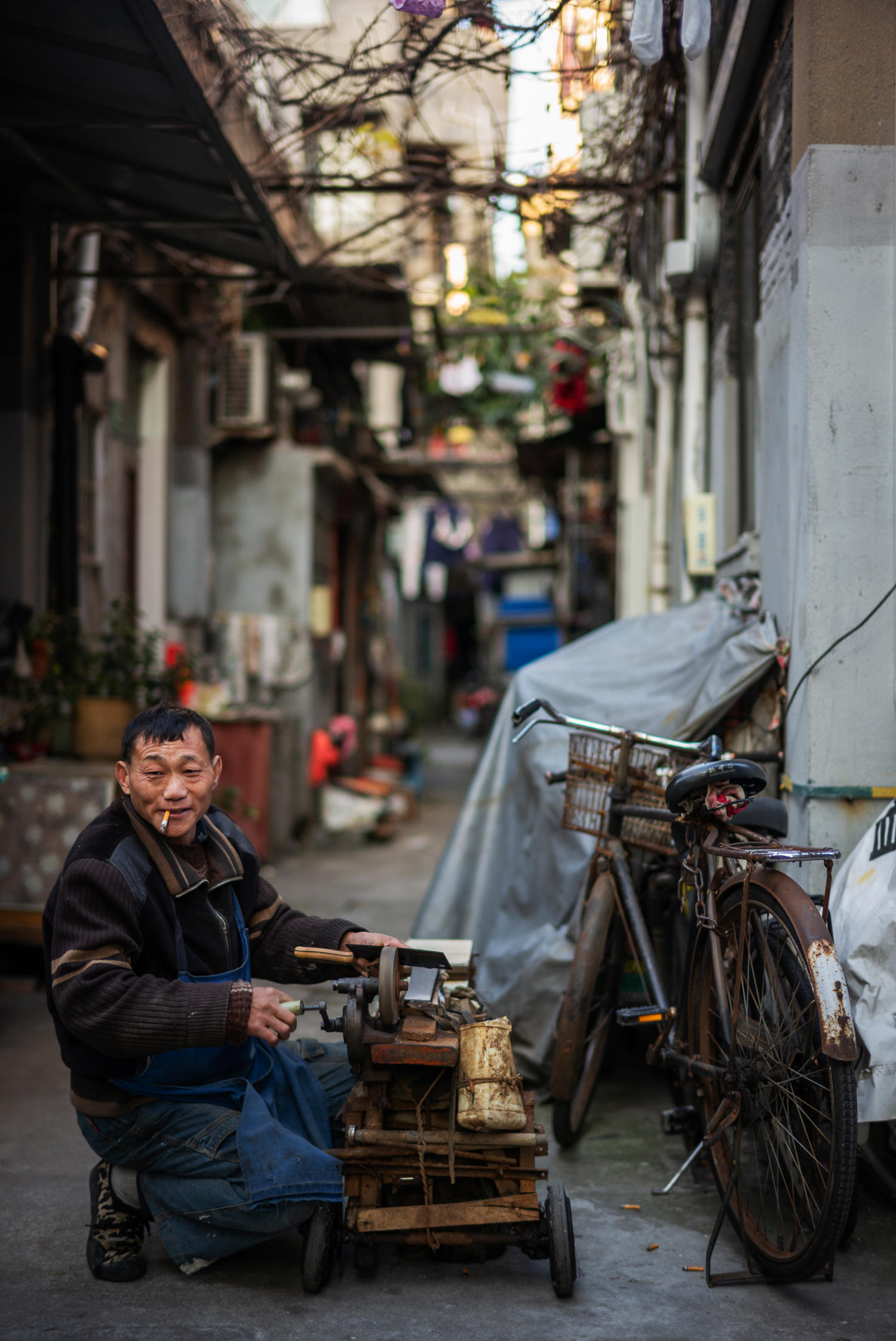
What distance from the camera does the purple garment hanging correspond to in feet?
14.2

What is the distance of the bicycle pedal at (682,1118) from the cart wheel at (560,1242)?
0.76 m

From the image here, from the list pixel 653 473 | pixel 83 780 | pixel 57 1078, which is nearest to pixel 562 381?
pixel 653 473

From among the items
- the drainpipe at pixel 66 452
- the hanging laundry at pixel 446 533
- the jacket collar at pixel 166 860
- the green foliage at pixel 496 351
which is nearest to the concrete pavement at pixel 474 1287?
the jacket collar at pixel 166 860

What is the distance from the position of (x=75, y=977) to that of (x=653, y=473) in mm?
7193

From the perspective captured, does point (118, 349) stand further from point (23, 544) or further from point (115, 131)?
point (115, 131)

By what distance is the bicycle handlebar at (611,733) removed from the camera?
3.97m

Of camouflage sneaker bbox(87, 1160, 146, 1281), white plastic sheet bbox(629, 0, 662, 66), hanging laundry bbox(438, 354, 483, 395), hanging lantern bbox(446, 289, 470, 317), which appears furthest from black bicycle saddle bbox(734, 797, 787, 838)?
hanging laundry bbox(438, 354, 483, 395)

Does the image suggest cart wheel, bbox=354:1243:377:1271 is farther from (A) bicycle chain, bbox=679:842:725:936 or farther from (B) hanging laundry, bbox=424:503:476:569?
(B) hanging laundry, bbox=424:503:476:569

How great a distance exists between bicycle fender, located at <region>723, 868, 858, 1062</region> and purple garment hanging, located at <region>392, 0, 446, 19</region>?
3554 millimetres

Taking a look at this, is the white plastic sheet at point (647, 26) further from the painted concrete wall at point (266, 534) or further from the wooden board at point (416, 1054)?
the painted concrete wall at point (266, 534)

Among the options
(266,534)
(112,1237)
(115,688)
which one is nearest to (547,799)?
(112,1237)

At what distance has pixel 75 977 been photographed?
9.59 ft

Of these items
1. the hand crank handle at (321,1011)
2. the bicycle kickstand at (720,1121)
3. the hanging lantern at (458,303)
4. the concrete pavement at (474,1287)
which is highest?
the hanging lantern at (458,303)

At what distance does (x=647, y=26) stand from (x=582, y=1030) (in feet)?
11.9
